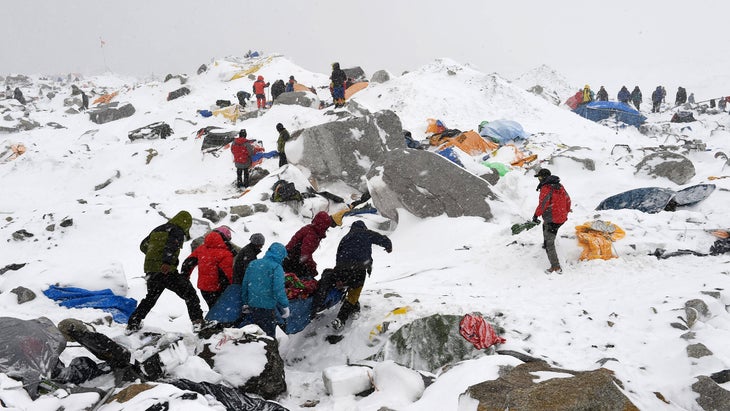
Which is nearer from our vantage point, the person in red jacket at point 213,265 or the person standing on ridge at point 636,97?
the person in red jacket at point 213,265

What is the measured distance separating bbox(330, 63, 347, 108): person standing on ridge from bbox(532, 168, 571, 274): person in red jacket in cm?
1345

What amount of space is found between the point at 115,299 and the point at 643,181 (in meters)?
13.1

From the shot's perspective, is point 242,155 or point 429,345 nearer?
point 429,345

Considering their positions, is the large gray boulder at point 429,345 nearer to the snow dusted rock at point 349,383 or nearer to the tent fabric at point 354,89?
the snow dusted rock at point 349,383

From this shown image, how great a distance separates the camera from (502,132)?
18375mm

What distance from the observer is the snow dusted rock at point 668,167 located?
1205cm

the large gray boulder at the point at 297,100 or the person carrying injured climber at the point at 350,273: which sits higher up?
the large gray boulder at the point at 297,100

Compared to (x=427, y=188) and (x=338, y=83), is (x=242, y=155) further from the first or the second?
(x=338, y=83)

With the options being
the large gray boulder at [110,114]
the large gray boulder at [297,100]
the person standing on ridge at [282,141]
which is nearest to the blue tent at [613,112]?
the large gray boulder at [297,100]

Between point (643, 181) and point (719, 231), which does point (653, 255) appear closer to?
point (719, 231)

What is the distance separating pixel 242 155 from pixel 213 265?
27.7ft

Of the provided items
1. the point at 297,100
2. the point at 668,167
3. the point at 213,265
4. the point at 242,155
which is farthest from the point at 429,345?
the point at 297,100

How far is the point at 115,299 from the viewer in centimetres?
657

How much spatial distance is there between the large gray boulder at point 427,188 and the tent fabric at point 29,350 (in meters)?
7.79
